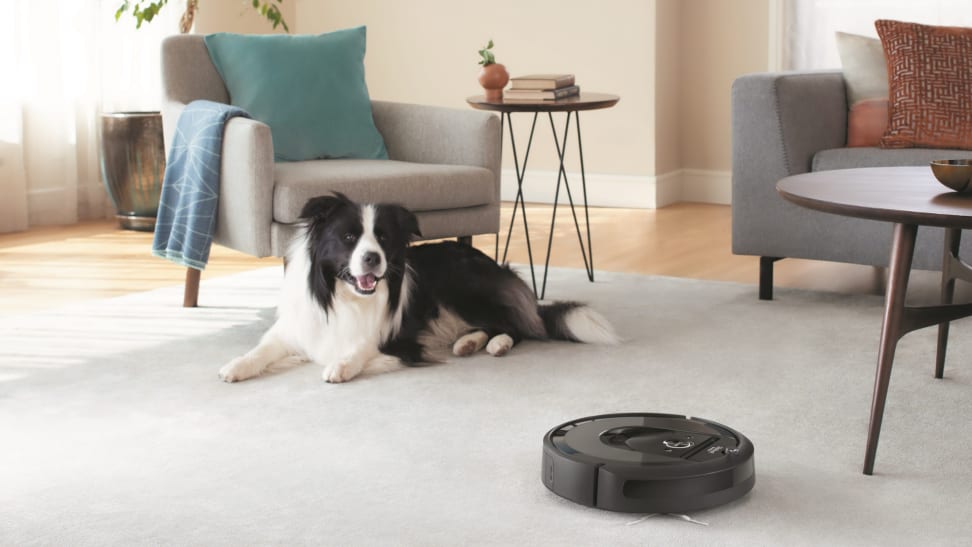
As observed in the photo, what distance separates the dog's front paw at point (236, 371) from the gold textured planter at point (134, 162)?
242 cm

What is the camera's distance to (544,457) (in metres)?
2.04

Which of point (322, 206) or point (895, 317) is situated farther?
point (322, 206)

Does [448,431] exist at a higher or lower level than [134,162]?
lower

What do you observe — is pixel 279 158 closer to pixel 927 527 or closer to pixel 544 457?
pixel 544 457

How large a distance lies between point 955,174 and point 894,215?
10.0 inches

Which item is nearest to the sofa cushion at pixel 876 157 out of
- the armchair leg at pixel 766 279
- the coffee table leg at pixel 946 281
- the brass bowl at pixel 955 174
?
the armchair leg at pixel 766 279

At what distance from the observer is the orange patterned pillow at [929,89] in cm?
355

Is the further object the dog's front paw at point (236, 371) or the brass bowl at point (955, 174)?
the dog's front paw at point (236, 371)

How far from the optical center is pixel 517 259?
440cm

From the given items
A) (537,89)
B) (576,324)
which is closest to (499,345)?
(576,324)

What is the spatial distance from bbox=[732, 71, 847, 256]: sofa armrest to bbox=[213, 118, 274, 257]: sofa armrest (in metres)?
1.47

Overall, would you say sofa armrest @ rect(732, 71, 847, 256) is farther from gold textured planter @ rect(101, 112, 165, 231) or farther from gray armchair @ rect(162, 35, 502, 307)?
gold textured planter @ rect(101, 112, 165, 231)

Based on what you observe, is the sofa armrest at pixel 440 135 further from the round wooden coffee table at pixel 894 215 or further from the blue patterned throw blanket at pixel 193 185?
the round wooden coffee table at pixel 894 215

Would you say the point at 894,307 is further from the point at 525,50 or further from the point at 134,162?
the point at 525,50
